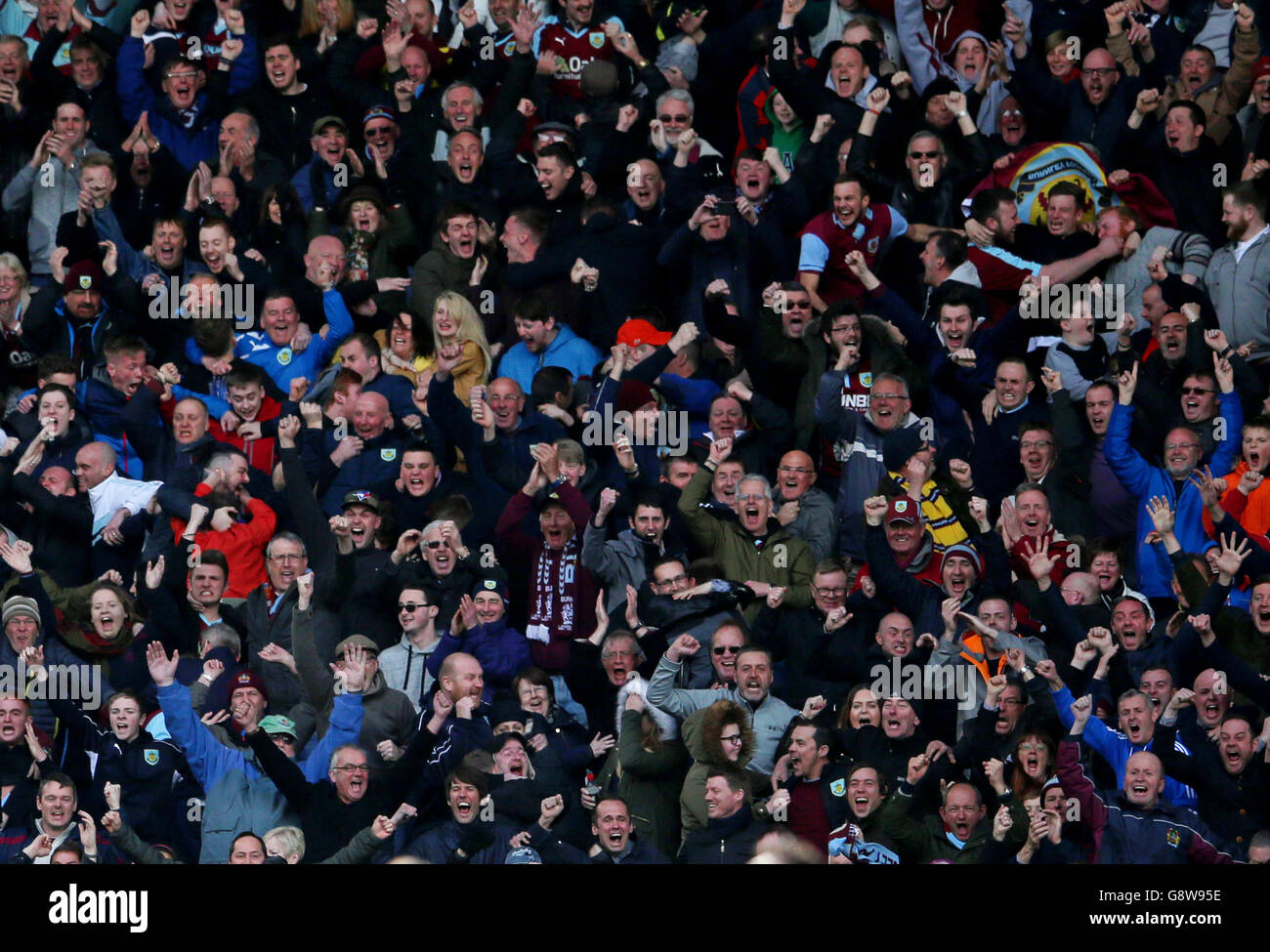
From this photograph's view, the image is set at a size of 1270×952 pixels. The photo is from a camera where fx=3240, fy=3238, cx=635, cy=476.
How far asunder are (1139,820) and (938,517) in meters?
2.07

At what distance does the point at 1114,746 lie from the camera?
1761 centimetres

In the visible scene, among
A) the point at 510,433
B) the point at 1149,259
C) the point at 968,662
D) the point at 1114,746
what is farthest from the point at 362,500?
the point at 1149,259

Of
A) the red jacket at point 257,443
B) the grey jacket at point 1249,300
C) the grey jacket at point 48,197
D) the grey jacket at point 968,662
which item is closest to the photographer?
the grey jacket at point 968,662

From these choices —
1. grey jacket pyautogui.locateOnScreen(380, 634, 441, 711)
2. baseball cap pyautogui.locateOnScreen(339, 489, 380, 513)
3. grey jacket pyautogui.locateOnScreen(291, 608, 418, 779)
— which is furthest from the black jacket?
baseball cap pyautogui.locateOnScreen(339, 489, 380, 513)

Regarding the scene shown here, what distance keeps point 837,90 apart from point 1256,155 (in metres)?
2.57

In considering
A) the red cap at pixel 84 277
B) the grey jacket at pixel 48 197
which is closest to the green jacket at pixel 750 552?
the red cap at pixel 84 277

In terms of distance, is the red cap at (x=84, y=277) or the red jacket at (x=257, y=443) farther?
the red cap at (x=84, y=277)

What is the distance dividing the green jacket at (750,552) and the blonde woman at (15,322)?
4.27 metres

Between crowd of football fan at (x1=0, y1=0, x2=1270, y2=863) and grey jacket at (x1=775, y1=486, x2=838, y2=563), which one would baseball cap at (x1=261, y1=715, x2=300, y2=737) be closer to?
crowd of football fan at (x1=0, y1=0, x2=1270, y2=863)

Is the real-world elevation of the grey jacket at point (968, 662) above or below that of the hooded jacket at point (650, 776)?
above

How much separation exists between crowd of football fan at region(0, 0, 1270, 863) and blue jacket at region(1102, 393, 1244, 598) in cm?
3

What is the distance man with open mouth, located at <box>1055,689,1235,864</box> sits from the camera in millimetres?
17359

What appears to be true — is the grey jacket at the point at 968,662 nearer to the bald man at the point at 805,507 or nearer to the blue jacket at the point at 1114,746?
the blue jacket at the point at 1114,746

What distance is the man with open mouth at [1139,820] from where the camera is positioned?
683 inches
